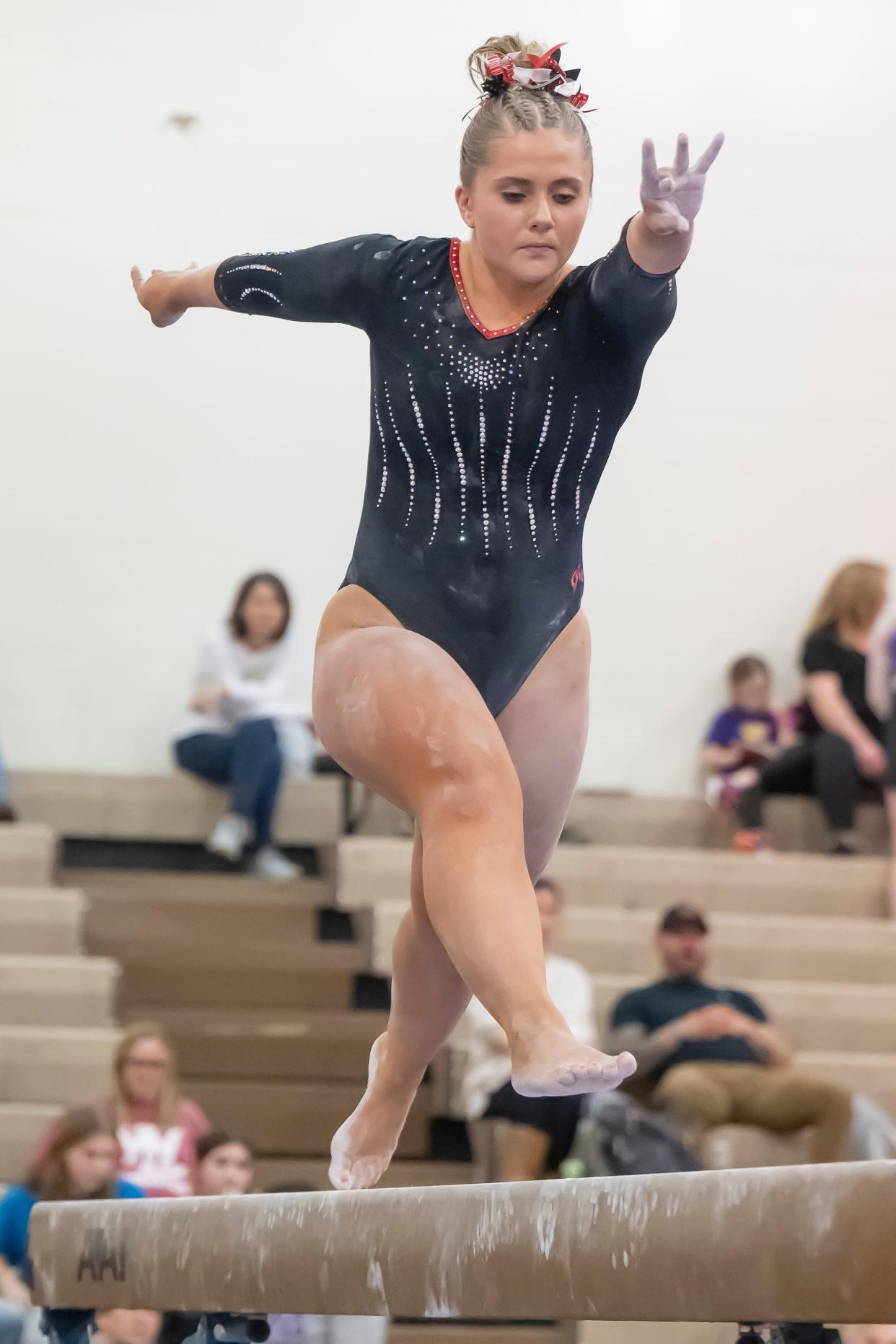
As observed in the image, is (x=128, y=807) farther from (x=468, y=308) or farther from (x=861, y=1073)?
(x=468, y=308)

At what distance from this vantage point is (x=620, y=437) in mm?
9172

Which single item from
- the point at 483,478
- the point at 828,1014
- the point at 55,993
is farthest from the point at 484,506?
the point at 828,1014

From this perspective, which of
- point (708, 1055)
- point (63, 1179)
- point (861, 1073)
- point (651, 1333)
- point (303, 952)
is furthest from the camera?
point (303, 952)

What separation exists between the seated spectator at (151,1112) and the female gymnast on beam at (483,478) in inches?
114

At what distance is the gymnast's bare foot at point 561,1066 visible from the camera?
8.01 ft

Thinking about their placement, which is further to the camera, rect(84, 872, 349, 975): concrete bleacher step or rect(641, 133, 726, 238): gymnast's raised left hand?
rect(84, 872, 349, 975): concrete bleacher step

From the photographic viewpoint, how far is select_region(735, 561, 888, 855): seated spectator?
8.66m

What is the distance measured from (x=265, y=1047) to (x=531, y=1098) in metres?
1.82

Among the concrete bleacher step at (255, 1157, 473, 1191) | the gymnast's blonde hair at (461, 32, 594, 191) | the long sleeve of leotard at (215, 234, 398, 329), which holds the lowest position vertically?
the concrete bleacher step at (255, 1157, 473, 1191)

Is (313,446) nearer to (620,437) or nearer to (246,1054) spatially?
(620,437)

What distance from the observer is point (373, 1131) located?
10.9ft

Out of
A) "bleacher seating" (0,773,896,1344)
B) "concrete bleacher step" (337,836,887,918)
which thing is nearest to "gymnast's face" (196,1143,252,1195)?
"bleacher seating" (0,773,896,1344)

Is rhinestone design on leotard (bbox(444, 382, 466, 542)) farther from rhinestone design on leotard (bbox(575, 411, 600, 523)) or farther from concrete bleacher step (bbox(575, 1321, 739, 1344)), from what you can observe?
concrete bleacher step (bbox(575, 1321, 739, 1344))

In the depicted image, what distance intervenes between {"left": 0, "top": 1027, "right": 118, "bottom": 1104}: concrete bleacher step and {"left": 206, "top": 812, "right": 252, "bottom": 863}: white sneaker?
5.19ft
